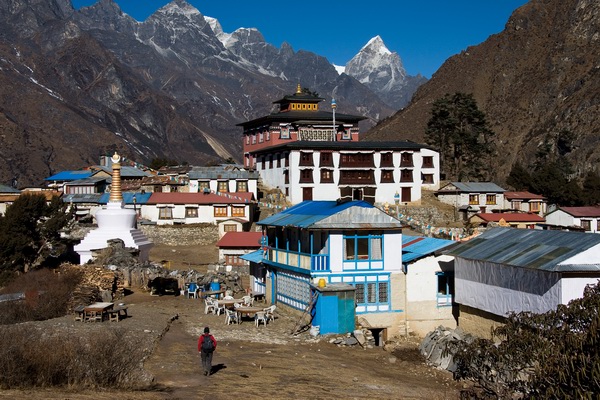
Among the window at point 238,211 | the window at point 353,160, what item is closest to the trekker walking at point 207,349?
the window at point 238,211

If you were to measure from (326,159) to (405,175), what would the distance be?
25.0 feet

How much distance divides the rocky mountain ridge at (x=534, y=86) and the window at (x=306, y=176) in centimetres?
4858

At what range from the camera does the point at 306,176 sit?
71500mm

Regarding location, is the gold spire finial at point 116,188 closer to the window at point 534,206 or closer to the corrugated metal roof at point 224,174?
the corrugated metal roof at point 224,174

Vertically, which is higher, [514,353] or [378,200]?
[378,200]

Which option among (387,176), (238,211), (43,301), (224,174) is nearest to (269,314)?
(43,301)

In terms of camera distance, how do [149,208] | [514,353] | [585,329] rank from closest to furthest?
[585,329], [514,353], [149,208]

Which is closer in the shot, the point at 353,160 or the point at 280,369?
the point at 280,369

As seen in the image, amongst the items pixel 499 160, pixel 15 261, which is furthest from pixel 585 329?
pixel 499 160

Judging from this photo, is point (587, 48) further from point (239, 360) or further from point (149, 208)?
point (239, 360)

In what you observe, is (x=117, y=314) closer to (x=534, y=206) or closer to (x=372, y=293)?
(x=372, y=293)

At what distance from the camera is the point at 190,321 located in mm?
31516

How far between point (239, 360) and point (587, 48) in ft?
456

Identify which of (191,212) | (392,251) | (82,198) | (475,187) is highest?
(475,187)
